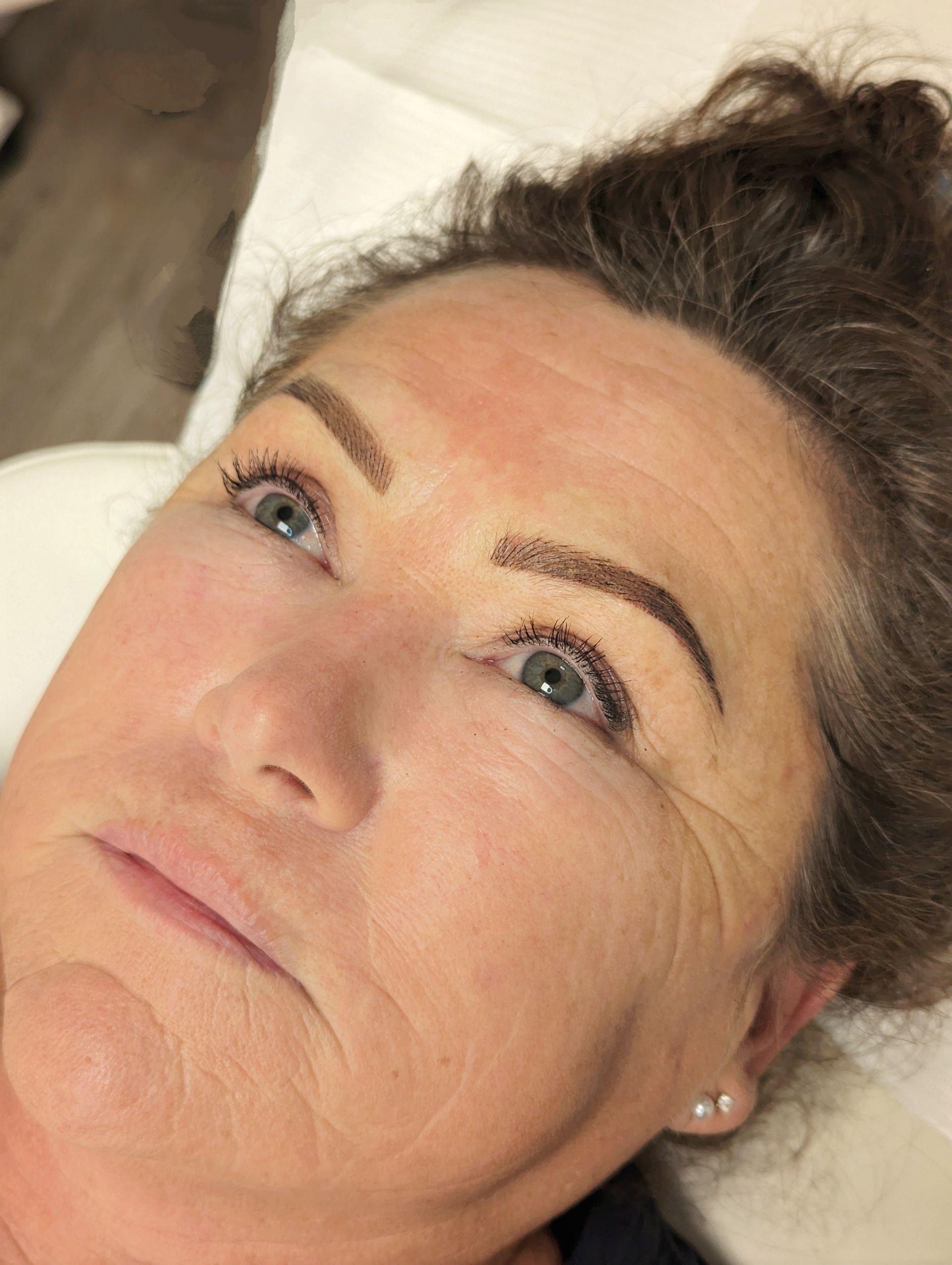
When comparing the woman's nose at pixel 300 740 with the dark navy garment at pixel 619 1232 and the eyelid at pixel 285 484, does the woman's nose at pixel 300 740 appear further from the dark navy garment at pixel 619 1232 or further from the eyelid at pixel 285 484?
the dark navy garment at pixel 619 1232

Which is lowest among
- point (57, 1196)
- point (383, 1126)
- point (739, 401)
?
point (57, 1196)

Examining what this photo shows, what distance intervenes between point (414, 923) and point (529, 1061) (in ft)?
0.57

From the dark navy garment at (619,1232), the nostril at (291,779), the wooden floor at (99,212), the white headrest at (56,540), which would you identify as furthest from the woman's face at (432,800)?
the wooden floor at (99,212)

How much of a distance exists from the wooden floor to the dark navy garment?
1.66 meters

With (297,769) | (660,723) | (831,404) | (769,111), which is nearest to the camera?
(297,769)

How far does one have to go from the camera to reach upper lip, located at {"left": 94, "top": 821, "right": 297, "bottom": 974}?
0.81m

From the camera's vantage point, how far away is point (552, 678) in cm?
97

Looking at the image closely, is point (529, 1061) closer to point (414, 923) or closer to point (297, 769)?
point (414, 923)

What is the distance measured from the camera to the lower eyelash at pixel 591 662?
3.00 feet

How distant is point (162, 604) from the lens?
1008 millimetres

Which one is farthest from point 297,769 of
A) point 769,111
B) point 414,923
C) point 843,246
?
point 769,111

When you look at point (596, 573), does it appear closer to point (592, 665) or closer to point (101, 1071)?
point (592, 665)

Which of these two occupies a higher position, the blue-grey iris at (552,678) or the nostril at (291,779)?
the blue-grey iris at (552,678)

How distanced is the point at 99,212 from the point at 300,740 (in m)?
1.86
